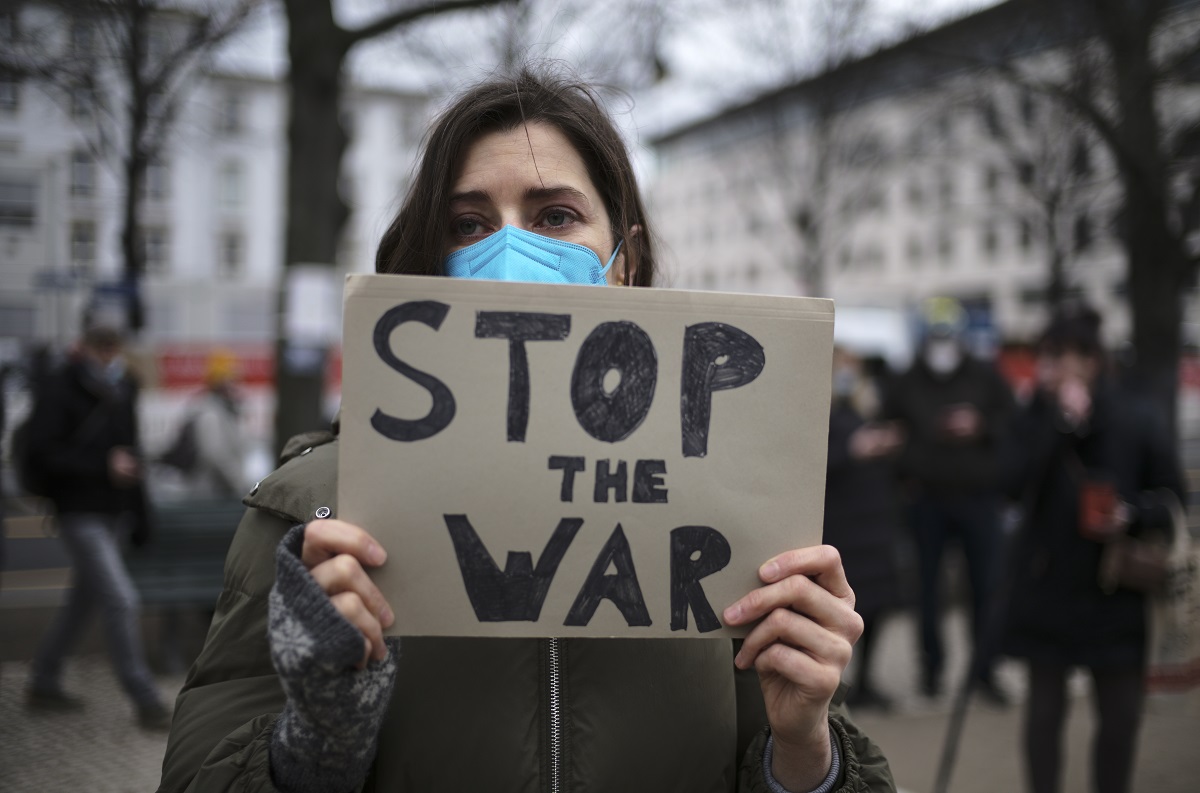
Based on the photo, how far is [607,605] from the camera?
1321 millimetres

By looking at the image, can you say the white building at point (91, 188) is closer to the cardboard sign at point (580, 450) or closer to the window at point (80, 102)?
the window at point (80, 102)

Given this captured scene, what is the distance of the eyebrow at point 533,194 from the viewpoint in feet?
5.43

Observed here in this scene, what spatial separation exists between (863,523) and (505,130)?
180 inches

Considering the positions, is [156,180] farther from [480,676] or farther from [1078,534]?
[480,676]

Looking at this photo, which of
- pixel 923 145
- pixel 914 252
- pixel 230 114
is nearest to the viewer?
pixel 230 114

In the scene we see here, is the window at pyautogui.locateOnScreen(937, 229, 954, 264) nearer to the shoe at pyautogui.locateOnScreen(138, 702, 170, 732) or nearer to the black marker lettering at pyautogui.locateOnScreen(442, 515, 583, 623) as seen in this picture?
the shoe at pyautogui.locateOnScreen(138, 702, 170, 732)

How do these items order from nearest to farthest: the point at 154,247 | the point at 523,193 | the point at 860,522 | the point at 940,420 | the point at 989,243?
1. the point at 523,193
2. the point at 860,522
3. the point at 940,420
4. the point at 154,247
5. the point at 989,243

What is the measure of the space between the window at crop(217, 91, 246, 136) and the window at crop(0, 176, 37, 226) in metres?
3.50

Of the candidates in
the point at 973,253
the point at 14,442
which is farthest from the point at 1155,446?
the point at 973,253

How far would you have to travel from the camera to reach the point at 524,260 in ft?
5.05

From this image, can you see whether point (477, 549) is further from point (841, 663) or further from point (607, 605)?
point (841, 663)

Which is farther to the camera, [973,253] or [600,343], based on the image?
[973,253]

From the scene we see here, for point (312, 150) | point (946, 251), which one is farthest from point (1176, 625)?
point (946, 251)

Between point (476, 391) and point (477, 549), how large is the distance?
0.74 feet
